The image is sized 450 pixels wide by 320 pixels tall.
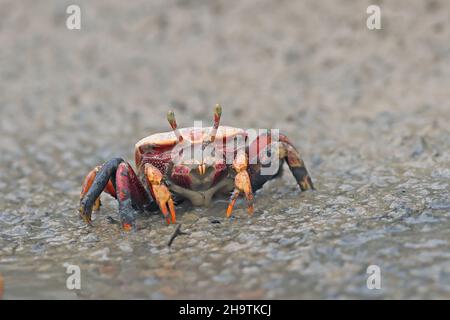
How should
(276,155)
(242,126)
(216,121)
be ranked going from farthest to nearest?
(242,126) → (276,155) → (216,121)

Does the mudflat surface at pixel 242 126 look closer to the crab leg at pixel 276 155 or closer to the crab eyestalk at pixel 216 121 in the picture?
the crab leg at pixel 276 155

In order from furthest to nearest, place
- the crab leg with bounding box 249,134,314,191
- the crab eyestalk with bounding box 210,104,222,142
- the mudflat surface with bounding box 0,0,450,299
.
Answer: the crab leg with bounding box 249,134,314,191, the crab eyestalk with bounding box 210,104,222,142, the mudflat surface with bounding box 0,0,450,299

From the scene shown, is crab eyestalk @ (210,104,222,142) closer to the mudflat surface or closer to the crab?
the crab

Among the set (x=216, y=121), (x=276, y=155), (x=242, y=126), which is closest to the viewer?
(x=216, y=121)

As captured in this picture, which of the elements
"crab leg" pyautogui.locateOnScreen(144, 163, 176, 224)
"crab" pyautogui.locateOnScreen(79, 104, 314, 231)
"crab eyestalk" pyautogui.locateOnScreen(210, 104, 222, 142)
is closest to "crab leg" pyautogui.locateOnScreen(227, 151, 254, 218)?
"crab" pyautogui.locateOnScreen(79, 104, 314, 231)

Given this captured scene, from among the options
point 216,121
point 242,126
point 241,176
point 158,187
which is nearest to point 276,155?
point 241,176

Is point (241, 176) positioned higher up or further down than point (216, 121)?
further down

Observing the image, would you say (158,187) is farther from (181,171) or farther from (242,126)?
(242,126)

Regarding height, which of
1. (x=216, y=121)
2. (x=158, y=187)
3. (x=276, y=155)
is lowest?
(x=158, y=187)
